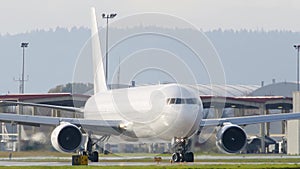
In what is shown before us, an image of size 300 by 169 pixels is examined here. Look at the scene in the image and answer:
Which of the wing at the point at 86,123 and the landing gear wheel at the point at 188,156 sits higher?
the wing at the point at 86,123

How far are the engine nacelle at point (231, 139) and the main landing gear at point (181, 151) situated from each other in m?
3.14

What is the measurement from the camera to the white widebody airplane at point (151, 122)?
50094 mm

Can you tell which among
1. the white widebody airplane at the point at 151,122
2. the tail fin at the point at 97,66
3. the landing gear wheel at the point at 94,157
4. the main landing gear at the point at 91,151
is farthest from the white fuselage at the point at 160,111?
the tail fin at the point at 97,66

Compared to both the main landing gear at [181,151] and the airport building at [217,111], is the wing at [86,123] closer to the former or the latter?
the airport building at [217,111]

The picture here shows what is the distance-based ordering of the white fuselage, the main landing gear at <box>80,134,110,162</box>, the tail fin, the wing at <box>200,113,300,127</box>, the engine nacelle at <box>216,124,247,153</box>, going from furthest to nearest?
1. the tail fin
2. the main landing gear at <box>80,134,110,162</box>
3. the wing at <box>200,113,300,127</box>
4. the engine nacelle at <box>216,124,247,153</box>
5. the white fuselage

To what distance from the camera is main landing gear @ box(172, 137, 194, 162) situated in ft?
167

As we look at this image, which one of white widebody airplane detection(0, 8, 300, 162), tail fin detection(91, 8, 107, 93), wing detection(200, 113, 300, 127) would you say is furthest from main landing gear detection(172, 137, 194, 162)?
tail fin detection(91, 8, 107, 93)

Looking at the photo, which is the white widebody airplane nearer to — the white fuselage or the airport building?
the white fuselage

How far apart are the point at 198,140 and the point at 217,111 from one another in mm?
17198

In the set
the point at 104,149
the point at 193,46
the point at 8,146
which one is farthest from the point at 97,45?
the point at 8,146

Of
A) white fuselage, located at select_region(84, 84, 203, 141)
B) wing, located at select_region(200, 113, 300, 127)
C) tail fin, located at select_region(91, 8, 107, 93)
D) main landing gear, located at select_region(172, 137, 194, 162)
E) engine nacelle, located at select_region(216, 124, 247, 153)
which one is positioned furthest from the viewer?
tail fin, located at select_region(91, 8, 107, 93)

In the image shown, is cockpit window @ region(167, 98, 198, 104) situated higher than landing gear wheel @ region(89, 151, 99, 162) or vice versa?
cockpit window @ region(167, 98, 198, 104)

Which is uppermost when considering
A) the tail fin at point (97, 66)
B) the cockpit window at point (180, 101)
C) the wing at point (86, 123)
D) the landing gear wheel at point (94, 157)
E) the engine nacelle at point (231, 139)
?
the tail fin at point (97, 66)

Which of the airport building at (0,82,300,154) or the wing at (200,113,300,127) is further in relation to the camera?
the airport building at (0,82,300,154)
